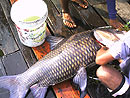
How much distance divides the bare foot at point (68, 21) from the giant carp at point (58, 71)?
0.83 m

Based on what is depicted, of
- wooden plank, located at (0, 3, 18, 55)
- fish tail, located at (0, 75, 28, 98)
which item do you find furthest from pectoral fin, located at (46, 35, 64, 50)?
fish tail, located at (0, 75, 28, 98)

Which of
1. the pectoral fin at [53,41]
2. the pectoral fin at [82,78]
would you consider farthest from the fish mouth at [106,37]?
the pectoral fin at [53,41]

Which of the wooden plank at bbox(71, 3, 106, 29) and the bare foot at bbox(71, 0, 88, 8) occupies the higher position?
the bare foot at bbox(71, 0, 88, 8)

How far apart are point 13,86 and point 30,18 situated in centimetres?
115

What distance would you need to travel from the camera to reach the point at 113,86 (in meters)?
2.28

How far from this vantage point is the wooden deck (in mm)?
2581

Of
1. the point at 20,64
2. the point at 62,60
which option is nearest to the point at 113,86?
the point at 62,60

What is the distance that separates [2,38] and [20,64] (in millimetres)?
669

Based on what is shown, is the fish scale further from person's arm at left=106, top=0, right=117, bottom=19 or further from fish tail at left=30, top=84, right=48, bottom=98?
person's arm at left=106, top=0, right=117, bottom=19

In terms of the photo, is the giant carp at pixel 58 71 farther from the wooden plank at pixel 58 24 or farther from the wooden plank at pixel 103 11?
the wooden plank at pixel 103 11

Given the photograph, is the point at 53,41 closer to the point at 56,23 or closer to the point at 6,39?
the point at 56,23

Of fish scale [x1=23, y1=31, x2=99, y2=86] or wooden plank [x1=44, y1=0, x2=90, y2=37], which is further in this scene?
wooden plank [x1=44, y1=0, x2=90, y2=37]

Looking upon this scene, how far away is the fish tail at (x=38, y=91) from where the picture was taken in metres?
2.46

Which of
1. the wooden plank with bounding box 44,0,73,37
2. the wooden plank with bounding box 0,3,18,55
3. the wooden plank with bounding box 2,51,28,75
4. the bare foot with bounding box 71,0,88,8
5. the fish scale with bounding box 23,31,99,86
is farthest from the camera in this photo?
the bare foot with bounding box 71,0,88,8
